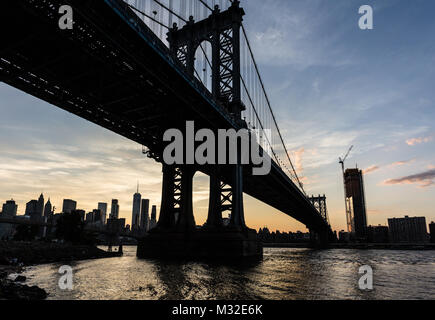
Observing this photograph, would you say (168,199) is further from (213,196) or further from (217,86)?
(217,86)

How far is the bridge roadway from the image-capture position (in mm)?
18781

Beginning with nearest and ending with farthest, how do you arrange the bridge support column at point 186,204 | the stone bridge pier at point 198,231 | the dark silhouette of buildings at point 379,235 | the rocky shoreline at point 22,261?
the rocky shoreline at point 22,261, the stone bridge pier at point 198,231, the bridge support column at point 186,204, the dark silhouette of buildings at point 379,235

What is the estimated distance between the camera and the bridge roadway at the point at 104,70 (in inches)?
739

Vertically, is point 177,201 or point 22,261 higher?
point 177,201

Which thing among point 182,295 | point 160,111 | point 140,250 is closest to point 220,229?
point 140,250

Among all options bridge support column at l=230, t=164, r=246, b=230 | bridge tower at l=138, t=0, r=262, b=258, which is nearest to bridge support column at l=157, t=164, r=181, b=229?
bridge tower at l=138, t=0, r=262, b=258

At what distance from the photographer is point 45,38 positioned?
21.5m

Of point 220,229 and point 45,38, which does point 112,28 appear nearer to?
point 45,38

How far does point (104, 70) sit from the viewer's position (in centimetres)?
2603

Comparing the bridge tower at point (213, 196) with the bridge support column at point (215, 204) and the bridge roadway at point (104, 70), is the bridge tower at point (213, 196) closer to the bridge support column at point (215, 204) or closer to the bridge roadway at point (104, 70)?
the bridge support column at point (215, 204)

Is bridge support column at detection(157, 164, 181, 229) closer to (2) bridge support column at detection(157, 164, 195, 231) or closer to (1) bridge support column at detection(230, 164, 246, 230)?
(2) bridge support column at detection(157, 164, 195, 231)

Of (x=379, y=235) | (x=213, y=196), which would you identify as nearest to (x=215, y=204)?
(x=213, y=196)

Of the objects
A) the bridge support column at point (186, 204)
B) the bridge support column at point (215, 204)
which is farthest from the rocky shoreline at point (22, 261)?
the bridge support column at point (215, 204)
